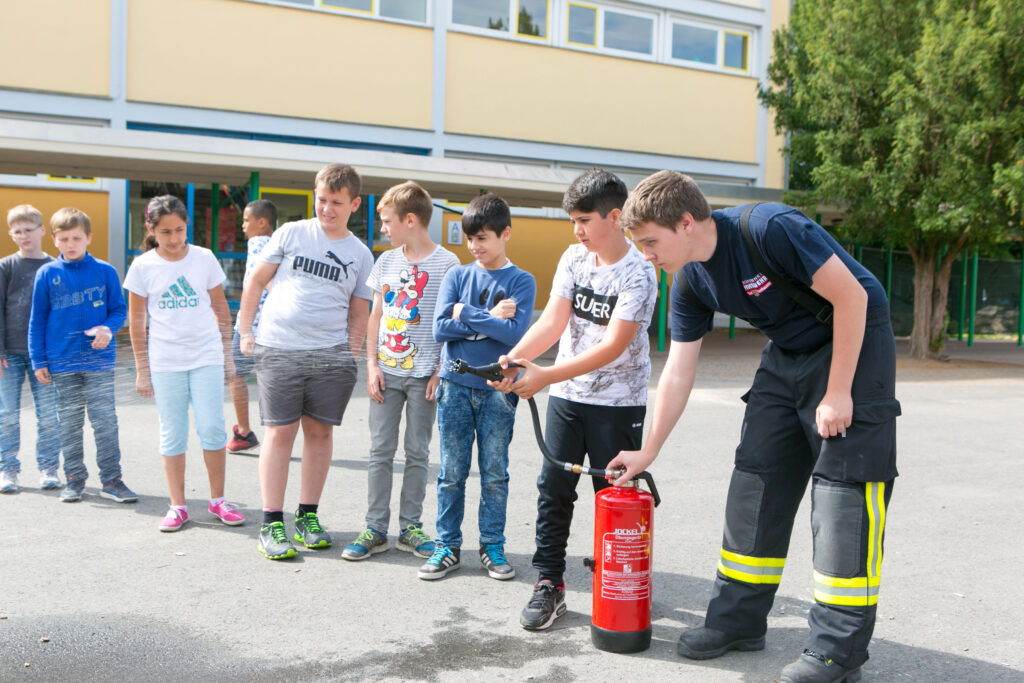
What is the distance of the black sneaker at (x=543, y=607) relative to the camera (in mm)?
3617

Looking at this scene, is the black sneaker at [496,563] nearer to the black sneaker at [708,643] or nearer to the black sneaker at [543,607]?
the black sneaker at [543,607]

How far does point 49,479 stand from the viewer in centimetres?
568

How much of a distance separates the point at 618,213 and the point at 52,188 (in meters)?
15.0

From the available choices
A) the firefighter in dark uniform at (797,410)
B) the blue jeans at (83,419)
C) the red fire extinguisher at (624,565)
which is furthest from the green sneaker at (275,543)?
the firefighter in dark uniform at (797,410)

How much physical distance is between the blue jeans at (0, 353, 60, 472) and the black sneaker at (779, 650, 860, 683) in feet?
15.0

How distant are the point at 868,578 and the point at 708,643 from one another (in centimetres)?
67

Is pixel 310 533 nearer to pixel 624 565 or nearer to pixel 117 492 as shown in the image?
pixel 117 492

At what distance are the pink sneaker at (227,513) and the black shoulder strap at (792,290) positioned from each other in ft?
10.5

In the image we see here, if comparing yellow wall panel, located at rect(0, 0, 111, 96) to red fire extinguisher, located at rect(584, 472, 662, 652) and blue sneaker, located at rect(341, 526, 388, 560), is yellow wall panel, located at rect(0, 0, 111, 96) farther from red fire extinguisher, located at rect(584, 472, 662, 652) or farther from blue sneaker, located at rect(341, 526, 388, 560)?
red fire extinguisher, located at rect(584, 472, 662, 652)

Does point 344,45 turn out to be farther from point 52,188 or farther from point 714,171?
point 714,171

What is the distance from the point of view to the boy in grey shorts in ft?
14.7

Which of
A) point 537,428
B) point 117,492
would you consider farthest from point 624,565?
point 117,492

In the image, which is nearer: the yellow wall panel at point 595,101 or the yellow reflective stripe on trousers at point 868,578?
the yellow reflective stripe on trousers at point 868,578

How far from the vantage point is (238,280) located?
1678 centimetres
